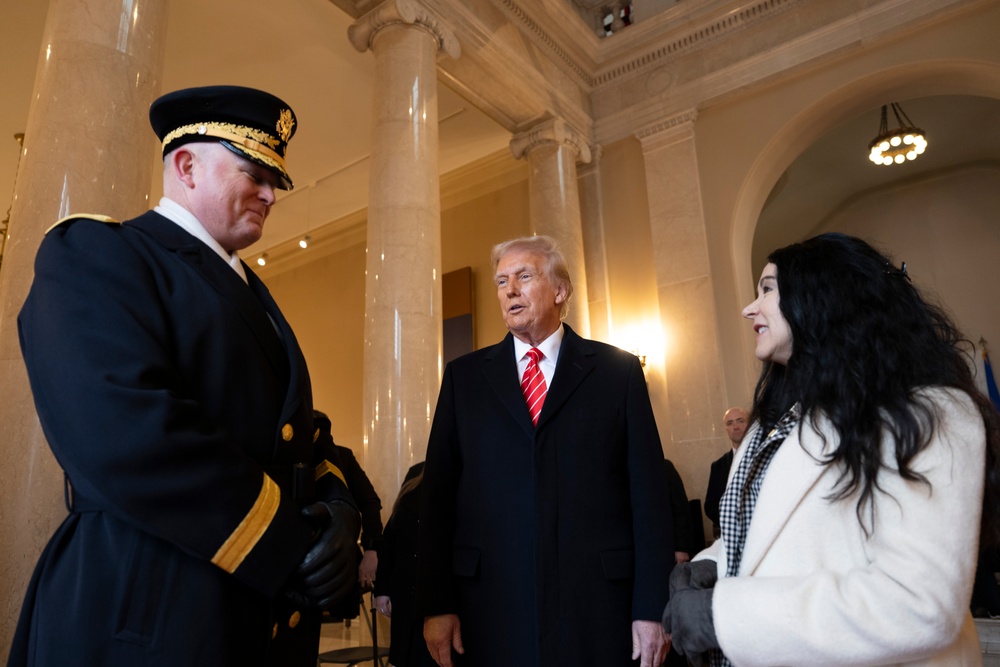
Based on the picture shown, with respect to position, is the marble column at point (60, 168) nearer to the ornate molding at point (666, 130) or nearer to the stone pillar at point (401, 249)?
the stone pillar at point (401, 249)

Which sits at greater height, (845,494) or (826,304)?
(826,304)

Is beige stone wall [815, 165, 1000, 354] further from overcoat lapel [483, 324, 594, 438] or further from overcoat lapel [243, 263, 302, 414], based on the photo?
overcoat lapel [243, 263, 302, 414]

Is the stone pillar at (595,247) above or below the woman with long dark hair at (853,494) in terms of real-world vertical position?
above

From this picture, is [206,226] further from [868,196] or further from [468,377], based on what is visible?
[868,196]

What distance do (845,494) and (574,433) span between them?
938 millimetres

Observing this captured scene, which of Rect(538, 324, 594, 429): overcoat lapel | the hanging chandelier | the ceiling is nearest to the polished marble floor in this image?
Rect(538, 324, 594, 429): overcoat lapel

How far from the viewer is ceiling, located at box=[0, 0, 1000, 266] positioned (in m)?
7.56

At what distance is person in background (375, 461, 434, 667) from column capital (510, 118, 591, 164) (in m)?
5.72

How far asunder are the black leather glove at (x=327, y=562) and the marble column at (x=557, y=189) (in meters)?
6.65

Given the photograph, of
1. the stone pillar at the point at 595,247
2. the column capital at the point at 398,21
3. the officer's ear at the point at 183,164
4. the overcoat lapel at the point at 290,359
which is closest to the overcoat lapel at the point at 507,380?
the overcoat lapel at the point at 290,359

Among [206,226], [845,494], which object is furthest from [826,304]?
[206,226]

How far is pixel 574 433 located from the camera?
6.99 ft

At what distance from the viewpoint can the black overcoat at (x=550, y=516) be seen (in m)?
1.95

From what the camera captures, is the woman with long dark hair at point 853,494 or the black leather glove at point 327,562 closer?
the woman with long dark hair at point 853,494
